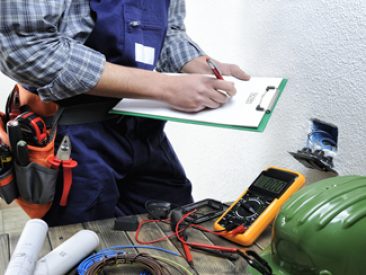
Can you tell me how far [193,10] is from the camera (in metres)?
1.54

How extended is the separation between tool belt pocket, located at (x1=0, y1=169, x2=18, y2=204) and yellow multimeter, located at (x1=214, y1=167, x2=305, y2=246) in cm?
41

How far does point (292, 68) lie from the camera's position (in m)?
0.97

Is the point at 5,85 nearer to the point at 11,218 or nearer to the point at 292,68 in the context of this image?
the point at 11,218

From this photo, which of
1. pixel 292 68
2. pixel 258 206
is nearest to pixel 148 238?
pixel 258 206

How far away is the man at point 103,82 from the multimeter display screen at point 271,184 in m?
0.18

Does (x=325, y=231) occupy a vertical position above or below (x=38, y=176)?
above

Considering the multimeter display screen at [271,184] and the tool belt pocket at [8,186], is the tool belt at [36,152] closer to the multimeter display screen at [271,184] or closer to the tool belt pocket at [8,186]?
the tool belt pocket at [8,186]

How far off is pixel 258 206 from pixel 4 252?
0.45m

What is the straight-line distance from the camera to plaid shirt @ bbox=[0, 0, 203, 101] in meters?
0.68

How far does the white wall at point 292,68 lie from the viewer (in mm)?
827

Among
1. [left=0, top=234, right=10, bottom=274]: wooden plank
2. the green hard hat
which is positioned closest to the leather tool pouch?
[left=0, top=234, right=10, bottom=274]: wooden plank

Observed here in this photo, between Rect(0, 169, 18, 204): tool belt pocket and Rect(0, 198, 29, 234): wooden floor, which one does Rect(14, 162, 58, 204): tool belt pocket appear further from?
Rect(0, 198, 29, 234): wooden floor

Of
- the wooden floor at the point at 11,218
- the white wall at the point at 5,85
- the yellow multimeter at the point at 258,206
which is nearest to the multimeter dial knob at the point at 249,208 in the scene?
the yellow multimeter at the point at 258,206

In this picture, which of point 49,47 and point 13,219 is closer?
point 49,47
